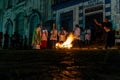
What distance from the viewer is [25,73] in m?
3.32

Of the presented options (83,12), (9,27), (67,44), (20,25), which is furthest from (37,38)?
(9,27)

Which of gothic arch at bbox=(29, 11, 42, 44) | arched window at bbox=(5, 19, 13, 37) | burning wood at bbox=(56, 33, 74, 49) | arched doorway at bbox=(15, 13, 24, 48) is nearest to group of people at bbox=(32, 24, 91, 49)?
burning wood at bbox=(56, 33, 74, 49)

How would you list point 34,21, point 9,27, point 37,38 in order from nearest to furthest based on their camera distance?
point 37,38 < point 34,21 < point 9,27

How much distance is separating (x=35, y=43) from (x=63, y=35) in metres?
2.31

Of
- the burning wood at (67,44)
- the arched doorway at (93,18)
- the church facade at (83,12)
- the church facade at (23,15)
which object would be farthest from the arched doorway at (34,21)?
the burning wood at (67,44)

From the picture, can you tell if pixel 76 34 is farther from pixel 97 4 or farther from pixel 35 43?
pixel 97 4

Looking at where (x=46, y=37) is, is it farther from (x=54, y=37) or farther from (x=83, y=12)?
(x=83, y=12)

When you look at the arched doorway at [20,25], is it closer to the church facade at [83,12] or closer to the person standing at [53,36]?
the church facade at [83,12]

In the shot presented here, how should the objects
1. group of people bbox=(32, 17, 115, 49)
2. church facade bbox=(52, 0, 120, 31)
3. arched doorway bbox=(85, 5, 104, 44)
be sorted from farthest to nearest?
arched doorway bbox=(85, 5, 104, 44) < church facade bbox=(52, 0, 120, 31) < group of people bbox=(32, 17, 115, 49)

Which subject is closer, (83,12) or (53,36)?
(53,36)

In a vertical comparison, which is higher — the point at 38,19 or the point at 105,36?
the point at 38,19

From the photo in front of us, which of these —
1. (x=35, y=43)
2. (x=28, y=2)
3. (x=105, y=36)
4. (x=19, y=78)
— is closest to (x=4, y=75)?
(x=19, y=78)

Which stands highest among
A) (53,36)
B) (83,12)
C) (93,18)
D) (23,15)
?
(23,15)

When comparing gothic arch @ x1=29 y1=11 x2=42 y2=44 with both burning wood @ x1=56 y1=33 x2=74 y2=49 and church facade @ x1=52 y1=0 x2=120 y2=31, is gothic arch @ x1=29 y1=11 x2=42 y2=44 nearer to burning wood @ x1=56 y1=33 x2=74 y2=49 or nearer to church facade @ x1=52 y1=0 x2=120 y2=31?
church facade @ x1=52 y1=0 x2=120 y2=31
